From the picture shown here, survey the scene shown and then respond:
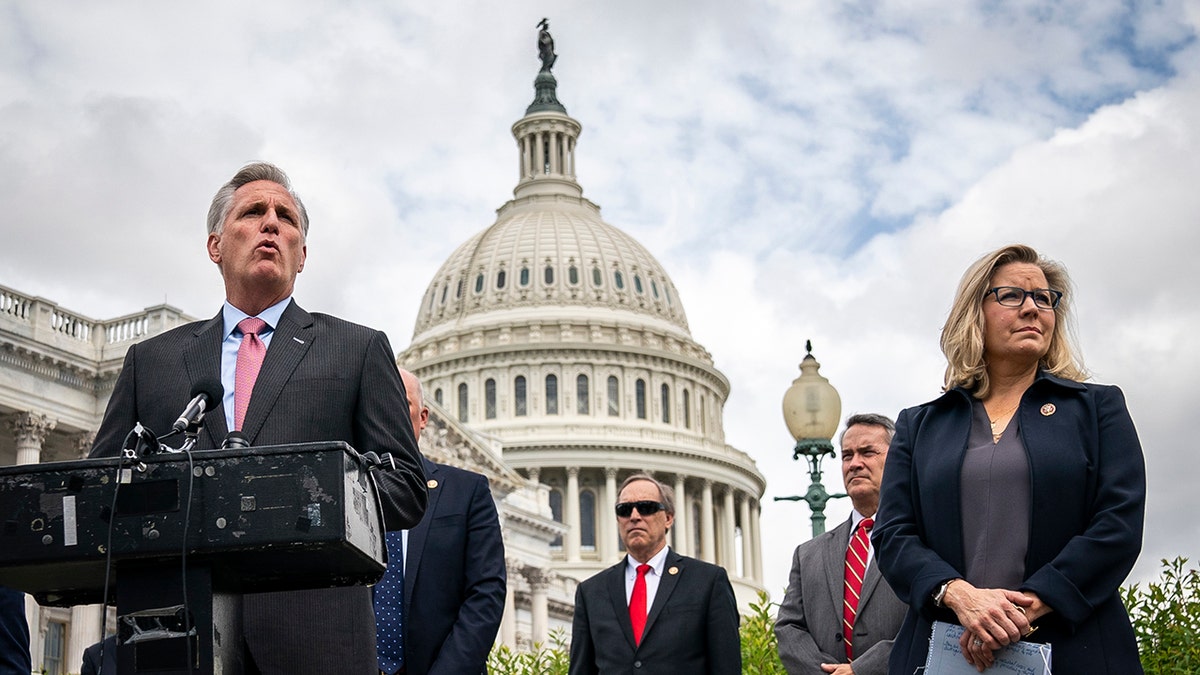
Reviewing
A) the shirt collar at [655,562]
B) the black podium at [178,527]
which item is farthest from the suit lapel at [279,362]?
the shirt collar at [655,562]

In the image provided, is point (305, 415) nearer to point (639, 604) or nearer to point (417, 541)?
point (417, 541)

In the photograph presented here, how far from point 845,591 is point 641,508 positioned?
1293 mm

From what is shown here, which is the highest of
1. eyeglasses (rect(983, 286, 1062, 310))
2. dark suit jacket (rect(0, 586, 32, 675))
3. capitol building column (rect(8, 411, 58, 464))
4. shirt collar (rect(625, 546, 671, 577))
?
capitol building column (rect(8, 411, 58, 464))

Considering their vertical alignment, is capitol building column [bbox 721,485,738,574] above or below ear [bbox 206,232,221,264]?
above

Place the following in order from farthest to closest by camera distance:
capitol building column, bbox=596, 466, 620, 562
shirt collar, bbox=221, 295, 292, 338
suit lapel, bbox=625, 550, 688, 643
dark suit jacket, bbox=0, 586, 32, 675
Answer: capitol building column, bbox=596, 466, 620, 562 < suit lapel, bbox=625, 550, 688, 643 < dark suit jacket, bbox=0, 586, 32, 675 < shirt collar, bbox=221, 295, 292, 338

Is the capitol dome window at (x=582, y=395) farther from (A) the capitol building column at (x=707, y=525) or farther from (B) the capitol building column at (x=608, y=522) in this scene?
(A) the capitol building column at (x=707, y=525)

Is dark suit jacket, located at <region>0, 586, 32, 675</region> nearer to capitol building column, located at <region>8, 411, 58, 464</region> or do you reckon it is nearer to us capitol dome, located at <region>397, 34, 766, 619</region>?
capitol building column, located at <region>8, 411, 58, 464</region>

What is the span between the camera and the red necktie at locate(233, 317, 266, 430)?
4176 millimetres

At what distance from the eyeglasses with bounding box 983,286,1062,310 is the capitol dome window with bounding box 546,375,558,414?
91022 millimetres

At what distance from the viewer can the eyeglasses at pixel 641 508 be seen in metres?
8.23

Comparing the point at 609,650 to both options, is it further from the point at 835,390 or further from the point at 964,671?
the point at 835,390

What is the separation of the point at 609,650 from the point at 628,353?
8961 centimetres

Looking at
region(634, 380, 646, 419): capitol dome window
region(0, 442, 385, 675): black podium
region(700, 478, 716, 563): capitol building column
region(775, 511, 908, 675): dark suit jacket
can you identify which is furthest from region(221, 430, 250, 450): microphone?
region(634, 380, 646, 419): capitol dome window

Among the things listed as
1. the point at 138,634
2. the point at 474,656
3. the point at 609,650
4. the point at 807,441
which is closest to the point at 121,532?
the point at 138,634
